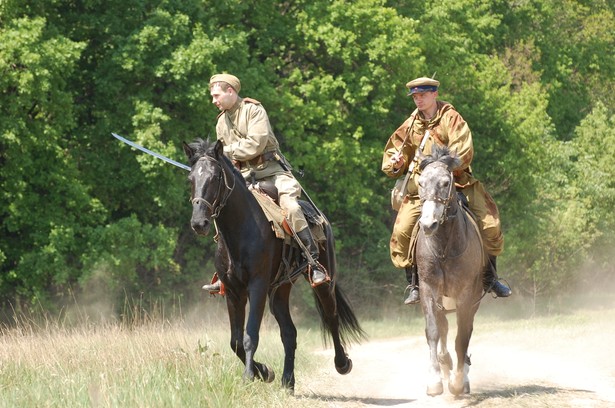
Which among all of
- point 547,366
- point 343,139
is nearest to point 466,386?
point 547,366

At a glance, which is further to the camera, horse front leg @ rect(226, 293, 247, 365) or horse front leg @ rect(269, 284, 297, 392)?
horse front leg @ rect(269, 284, 297, 392)

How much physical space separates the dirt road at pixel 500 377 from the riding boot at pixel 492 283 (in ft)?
3.26

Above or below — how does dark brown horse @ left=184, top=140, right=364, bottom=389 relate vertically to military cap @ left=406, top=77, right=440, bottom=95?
below

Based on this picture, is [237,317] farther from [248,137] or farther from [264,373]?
[248,137]

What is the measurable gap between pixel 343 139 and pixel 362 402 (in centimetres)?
2128

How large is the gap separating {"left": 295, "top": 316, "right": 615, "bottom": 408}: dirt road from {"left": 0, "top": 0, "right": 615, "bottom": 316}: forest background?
9.51m

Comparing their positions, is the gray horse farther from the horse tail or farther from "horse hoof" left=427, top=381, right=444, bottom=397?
the horse tail

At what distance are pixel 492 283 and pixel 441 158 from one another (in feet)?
6.13

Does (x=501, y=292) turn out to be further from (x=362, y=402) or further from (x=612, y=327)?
(x=612, y=327)

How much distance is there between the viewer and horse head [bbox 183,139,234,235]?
10453 mm

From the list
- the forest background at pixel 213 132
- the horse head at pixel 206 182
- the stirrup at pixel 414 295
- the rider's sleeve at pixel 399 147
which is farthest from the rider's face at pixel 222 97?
the forest background at pixel 213 132

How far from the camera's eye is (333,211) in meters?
34.9

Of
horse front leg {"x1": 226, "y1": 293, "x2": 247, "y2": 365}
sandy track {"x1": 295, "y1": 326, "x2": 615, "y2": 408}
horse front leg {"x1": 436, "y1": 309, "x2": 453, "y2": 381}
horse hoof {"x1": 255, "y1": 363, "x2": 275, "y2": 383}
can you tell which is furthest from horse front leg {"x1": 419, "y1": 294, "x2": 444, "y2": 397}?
horse front leg {"x1": 226, "y1": 293, "x2": 247, "y2": 365}

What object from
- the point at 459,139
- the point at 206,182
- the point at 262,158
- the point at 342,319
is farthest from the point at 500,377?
the point at 206,182
